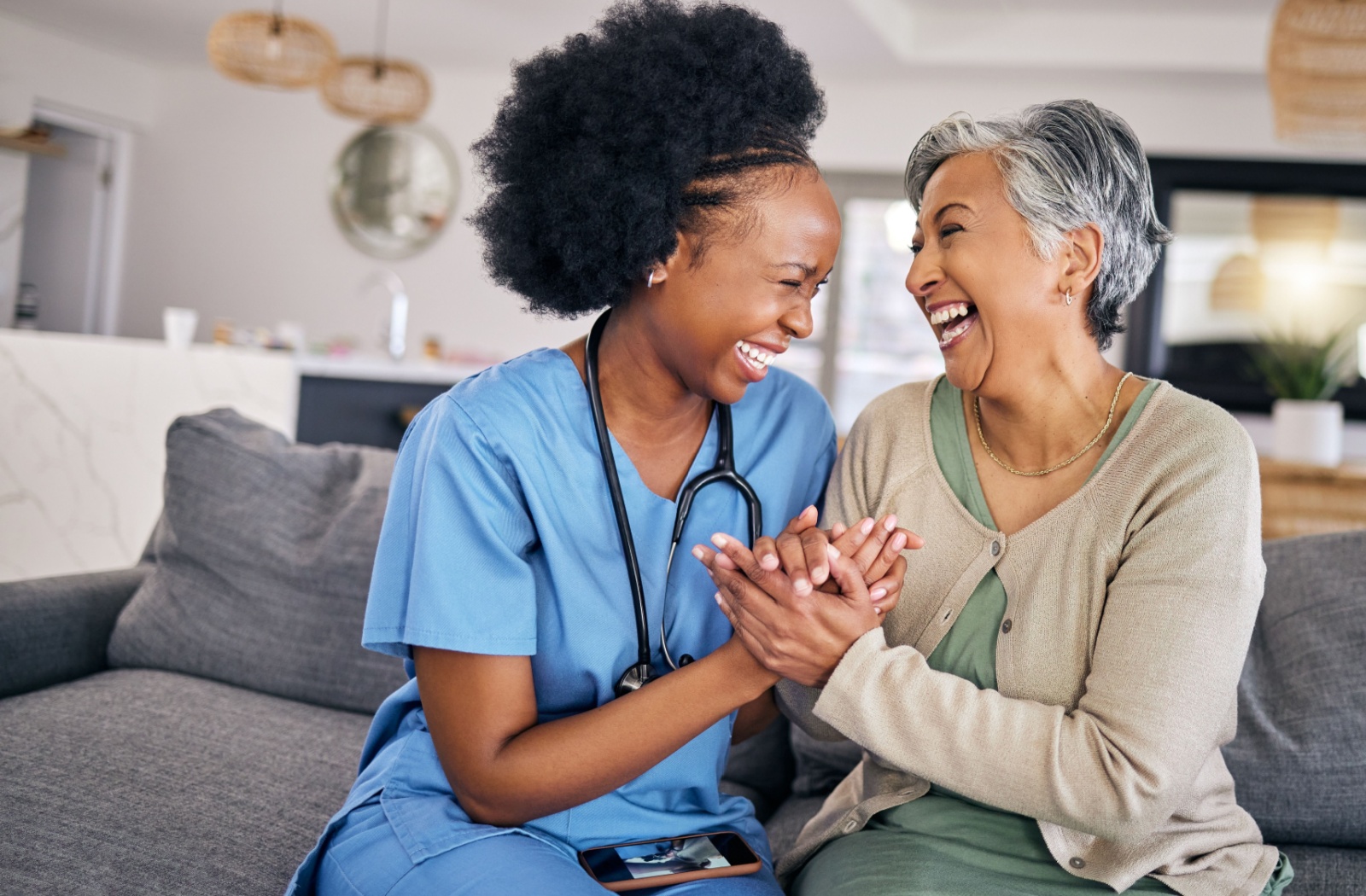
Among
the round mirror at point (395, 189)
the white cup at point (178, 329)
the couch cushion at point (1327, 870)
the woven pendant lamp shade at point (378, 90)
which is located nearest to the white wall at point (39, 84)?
the round mirror at point (395, 189)

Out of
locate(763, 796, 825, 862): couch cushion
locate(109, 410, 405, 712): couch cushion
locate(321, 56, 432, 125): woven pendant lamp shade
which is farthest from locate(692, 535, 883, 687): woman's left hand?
locate(321, 56, 432, 125): woven pendant lamp shade

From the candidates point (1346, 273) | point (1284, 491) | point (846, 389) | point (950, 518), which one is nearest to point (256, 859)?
point (950, 518)

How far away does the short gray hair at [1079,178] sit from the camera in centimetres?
144

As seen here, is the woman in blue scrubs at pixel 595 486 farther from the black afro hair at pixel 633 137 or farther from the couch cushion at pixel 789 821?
the couch cushion at pixel 789 821

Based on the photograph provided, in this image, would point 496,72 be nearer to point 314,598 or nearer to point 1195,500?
point 314,598

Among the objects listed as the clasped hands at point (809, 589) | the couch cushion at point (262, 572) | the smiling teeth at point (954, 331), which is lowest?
the couch cushion at point (262, 572)

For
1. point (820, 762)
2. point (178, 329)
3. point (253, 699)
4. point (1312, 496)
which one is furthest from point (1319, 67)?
point (178, 329)

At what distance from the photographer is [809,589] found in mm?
1300

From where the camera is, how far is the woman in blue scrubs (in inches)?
51.6

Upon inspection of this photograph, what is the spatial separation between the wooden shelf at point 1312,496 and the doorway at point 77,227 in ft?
25.3

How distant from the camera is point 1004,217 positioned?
4.82 ft

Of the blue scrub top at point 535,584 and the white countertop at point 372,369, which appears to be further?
the white countertop at point 372,369

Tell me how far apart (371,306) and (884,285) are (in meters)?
3.54

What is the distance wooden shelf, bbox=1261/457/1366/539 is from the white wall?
7269mm
